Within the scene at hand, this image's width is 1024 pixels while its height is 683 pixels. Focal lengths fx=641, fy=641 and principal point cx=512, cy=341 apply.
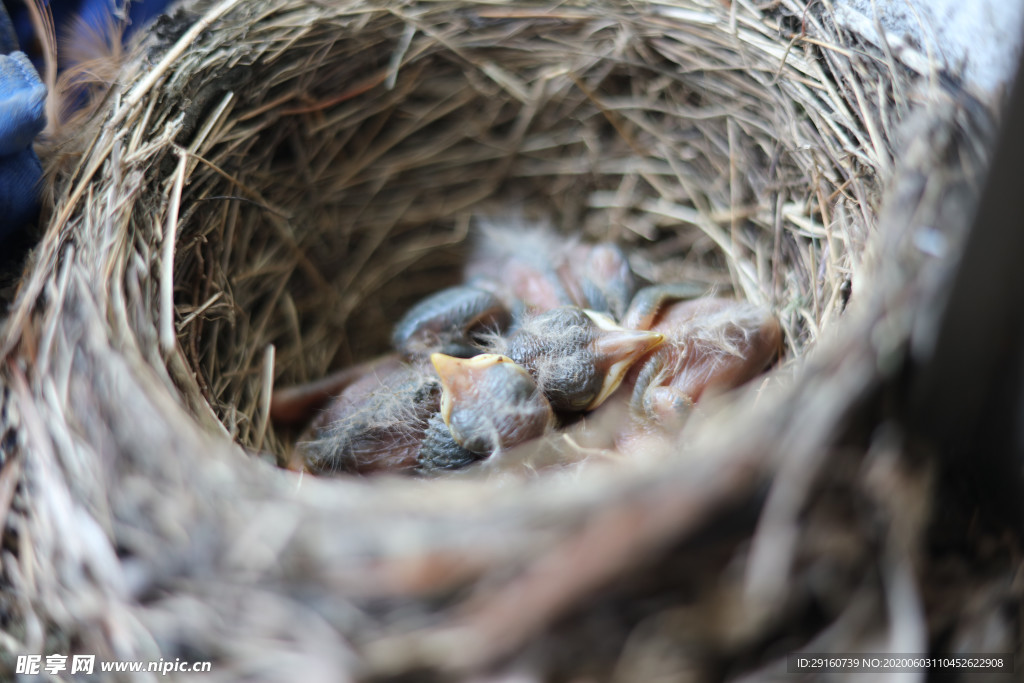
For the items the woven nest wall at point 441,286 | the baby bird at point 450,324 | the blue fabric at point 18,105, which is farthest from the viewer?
the baby bird at point 450,324

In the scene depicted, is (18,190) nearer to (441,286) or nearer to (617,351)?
(441,286)

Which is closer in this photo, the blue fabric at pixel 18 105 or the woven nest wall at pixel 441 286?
the woven nest wall at pixel 441 286

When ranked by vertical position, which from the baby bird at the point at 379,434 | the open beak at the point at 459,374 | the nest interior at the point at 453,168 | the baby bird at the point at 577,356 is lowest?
the baby bird at the point at 379,434

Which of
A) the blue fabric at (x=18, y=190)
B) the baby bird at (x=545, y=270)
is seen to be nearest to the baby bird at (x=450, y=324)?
the baby bird at (x=545, y=270)

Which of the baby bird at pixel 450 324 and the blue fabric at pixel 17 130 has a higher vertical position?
the blue fabric at pixel 17 130

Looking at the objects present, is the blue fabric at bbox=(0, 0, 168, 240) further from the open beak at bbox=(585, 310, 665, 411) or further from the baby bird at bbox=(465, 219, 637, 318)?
the open beak at bbox=(585, 310, 665, 411)

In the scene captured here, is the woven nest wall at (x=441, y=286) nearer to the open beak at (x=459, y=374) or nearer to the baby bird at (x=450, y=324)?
the open beak at (x=459, y=374)

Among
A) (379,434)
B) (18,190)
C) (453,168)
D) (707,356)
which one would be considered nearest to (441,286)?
(453,168)

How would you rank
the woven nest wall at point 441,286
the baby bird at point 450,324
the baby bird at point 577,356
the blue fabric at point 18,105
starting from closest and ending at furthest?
the woven nest wall at point 441,286 < the blue fabric at point 18,105 < the baby bird at point 577,356 < the baby bird at point 450,324
